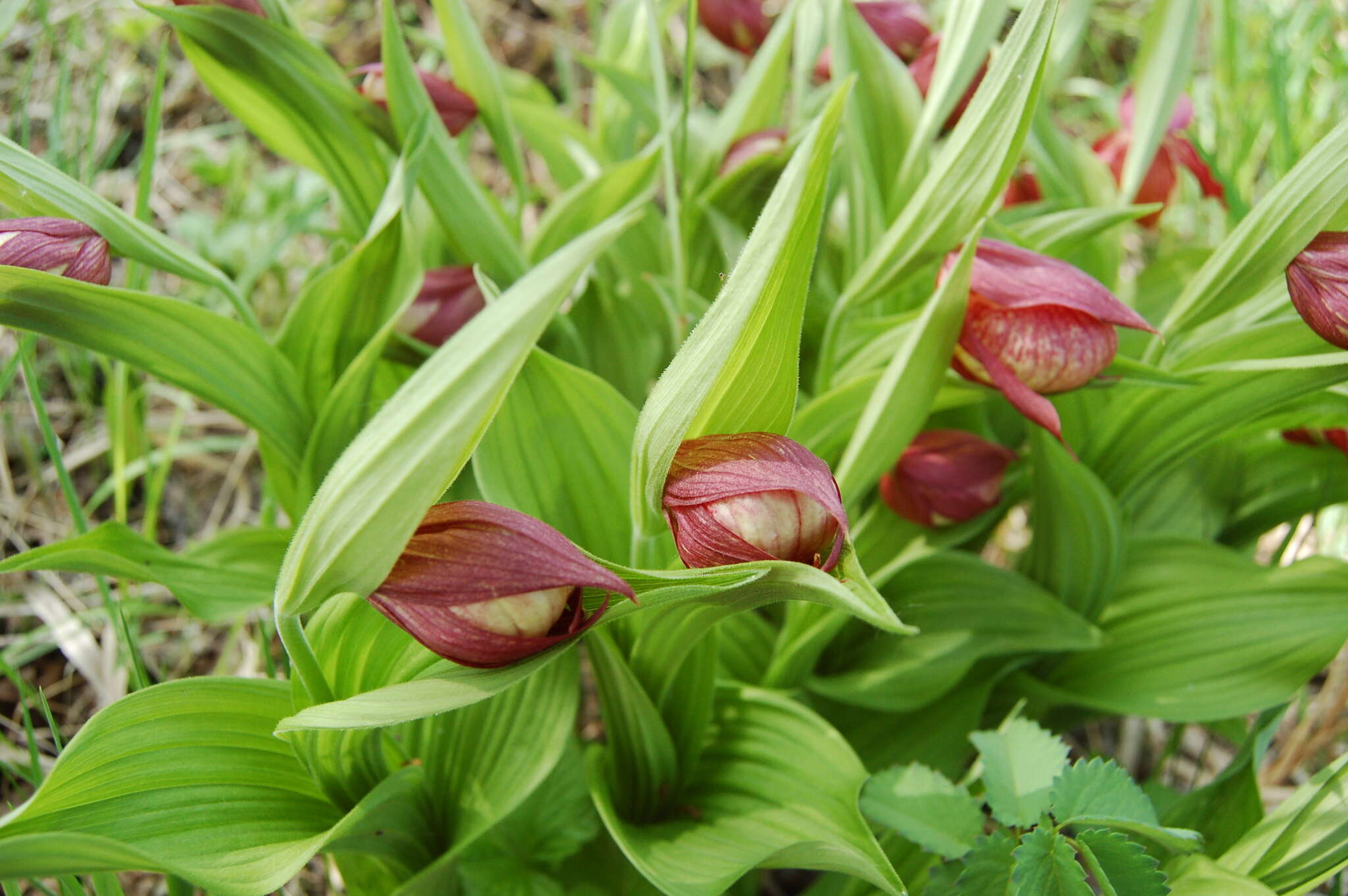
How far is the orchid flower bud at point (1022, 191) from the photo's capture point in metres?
1.44

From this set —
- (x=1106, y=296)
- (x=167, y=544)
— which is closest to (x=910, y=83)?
(x=1106, y=296)

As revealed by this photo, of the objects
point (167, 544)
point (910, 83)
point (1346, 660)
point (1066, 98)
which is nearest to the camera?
point (910, 83)

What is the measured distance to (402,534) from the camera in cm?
52

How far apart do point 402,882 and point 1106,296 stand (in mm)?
829

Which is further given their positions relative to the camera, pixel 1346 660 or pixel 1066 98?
pixel 1066 98

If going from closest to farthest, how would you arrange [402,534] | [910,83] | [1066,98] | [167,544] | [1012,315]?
[402,534]
[1012,315]
[910,83]
[167,544]
[1066,98]

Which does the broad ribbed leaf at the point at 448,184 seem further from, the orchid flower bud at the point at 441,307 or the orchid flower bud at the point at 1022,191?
the orchid flower bud at the point at 1022,191

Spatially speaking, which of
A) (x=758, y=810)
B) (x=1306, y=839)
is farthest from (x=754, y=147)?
(x=1306, y=839)

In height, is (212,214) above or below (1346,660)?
above

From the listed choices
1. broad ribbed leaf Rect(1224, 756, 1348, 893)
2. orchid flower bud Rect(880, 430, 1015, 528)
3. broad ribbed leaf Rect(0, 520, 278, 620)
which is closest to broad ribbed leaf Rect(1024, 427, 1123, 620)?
orchid flower bud Rect(880, 430, 1015, 528)

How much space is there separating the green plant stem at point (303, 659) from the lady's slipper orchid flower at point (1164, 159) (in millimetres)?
1255

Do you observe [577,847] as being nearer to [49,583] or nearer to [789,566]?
[789,566]

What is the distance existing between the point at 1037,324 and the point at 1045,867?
42 centimetres

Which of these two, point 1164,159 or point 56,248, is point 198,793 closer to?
point 56,248
